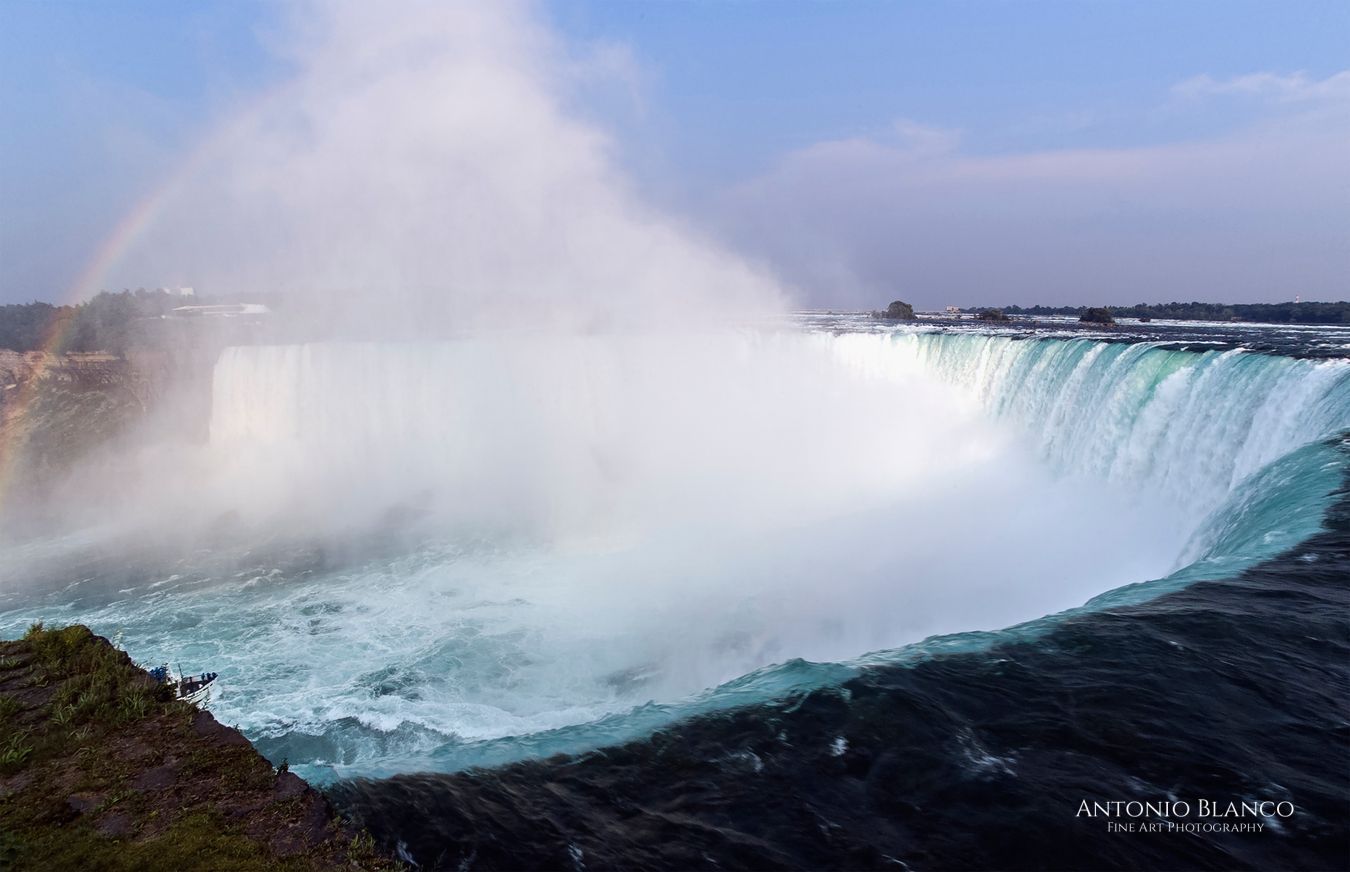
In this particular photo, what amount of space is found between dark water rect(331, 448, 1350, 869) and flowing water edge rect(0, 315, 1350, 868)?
0.08 ft

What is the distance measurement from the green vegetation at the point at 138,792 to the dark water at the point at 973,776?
504 mm

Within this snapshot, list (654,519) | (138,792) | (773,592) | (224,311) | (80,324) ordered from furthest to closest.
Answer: (224,311), (80,324), (654,519), (773,592), (138,792)

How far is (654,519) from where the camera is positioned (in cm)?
1808

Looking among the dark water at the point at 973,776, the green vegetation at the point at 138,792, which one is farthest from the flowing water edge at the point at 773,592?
the green vegetation at the point at 138,792

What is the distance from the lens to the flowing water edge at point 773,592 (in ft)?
12.5

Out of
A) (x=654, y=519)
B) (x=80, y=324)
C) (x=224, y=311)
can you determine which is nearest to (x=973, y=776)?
(x=654, y=519)

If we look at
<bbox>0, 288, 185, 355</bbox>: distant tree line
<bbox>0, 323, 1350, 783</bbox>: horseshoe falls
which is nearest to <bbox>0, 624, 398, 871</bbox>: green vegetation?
<bbox>0, 323, 1350, 783</bbox>: horseshoe falls

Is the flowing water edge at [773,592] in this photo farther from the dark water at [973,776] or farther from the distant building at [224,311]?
the distant building at [224,311]

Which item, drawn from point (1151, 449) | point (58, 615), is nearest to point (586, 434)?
point (58, 615)

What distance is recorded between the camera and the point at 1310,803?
3705 mm

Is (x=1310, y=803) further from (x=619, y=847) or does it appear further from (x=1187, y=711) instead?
(x=619, y=847)

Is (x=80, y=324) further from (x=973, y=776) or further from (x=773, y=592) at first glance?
(x=973, y=776)

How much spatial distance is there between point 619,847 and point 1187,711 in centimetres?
380

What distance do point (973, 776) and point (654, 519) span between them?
14.2 m
